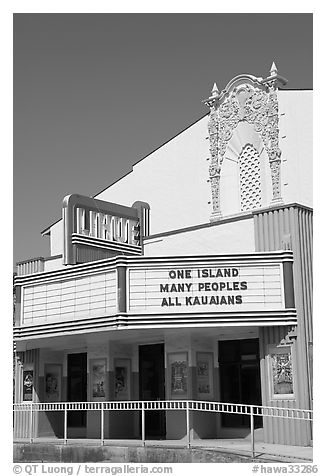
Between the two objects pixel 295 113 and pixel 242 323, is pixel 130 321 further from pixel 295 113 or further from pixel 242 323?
pixel 295 113

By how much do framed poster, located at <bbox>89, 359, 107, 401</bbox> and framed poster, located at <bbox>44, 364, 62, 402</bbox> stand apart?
2054 mm

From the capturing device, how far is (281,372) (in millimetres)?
17344

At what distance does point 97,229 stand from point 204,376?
18.4ft

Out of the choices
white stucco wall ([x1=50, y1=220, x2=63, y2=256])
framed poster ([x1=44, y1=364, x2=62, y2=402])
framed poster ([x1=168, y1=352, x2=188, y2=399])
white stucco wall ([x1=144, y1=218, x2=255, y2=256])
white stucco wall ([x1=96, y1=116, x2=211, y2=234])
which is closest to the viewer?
framed poster ([x1=168, y1=352, x2=188, y2=399])

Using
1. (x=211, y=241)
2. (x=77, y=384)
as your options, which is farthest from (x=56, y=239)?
(x=211, y=241)

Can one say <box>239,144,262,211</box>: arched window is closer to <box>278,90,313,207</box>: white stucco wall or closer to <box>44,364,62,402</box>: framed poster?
<box>278,90,313,207</box>: white stucco wall

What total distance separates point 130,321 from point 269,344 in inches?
136

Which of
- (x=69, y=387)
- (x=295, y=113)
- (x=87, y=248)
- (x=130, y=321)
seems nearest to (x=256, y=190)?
(x=295, y=113)

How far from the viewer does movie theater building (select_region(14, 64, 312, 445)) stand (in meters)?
17.6

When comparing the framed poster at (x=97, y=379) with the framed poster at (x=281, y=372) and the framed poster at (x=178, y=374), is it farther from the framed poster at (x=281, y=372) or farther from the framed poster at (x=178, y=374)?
the framed poster at (x=281, y=372)

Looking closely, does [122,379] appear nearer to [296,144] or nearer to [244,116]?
[296,144]

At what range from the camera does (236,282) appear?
17.7m

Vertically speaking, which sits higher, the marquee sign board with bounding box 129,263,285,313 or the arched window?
the arched window

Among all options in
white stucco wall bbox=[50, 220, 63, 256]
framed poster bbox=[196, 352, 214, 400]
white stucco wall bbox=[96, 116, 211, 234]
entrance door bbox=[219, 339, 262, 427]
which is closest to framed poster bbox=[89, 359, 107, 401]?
framed poster bbox=[196, 352, 214, 400]
